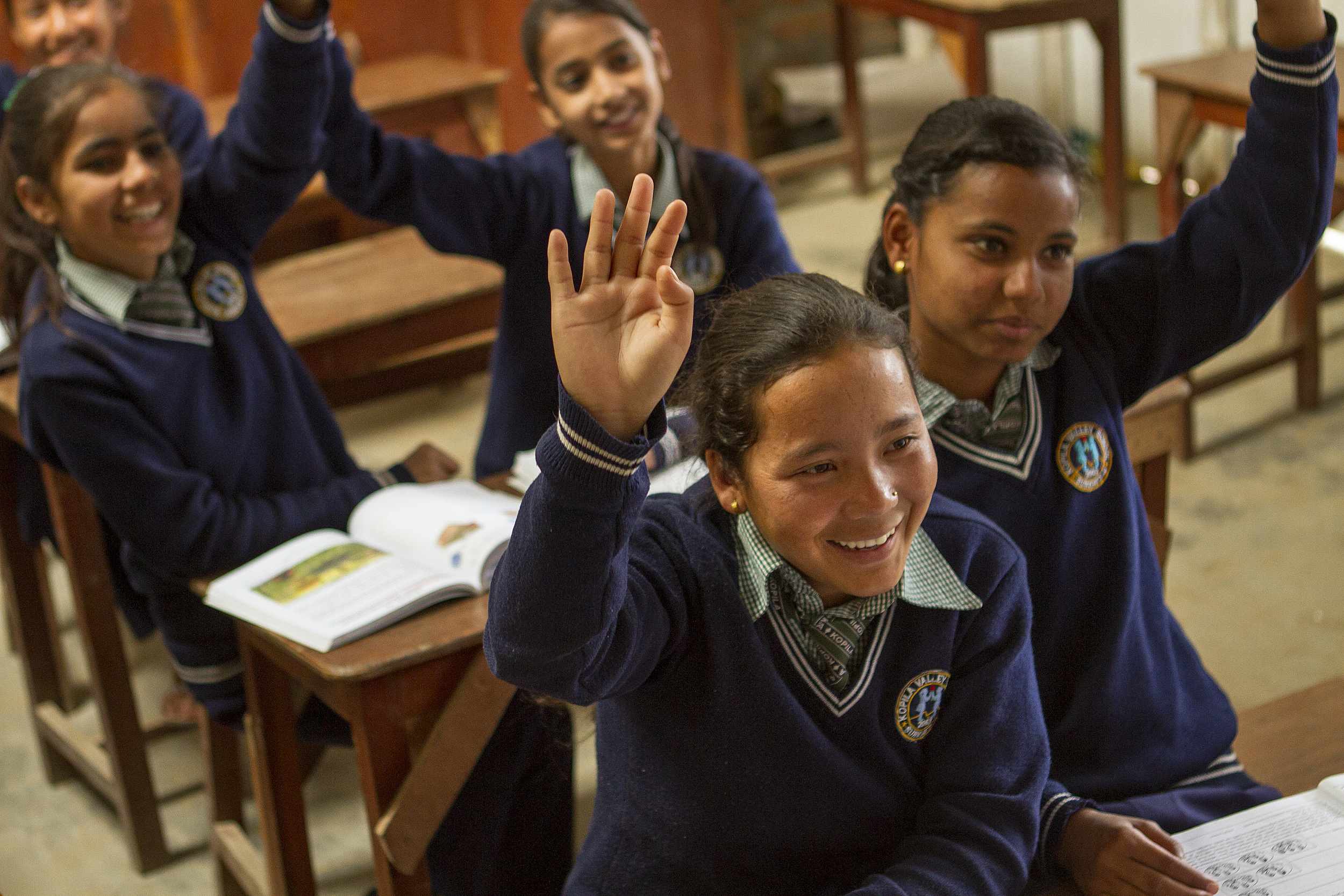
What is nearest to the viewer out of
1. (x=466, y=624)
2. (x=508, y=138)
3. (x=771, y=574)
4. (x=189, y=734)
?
(x=771, y=574)

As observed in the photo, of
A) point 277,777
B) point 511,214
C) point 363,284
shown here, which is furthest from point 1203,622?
→ point 363,284

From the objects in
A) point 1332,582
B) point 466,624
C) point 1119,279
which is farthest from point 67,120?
point 1332,582

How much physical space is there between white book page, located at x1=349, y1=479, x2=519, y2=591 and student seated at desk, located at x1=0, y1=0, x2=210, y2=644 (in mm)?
887

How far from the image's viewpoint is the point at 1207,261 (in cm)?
140

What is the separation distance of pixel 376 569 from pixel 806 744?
2.15ft

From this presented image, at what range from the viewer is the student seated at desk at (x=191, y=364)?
184 cm

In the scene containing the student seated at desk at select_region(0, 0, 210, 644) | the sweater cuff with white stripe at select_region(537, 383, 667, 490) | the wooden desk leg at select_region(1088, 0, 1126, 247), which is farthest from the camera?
the wooden desk leg at select_region(1088, 0, 1126, 247)

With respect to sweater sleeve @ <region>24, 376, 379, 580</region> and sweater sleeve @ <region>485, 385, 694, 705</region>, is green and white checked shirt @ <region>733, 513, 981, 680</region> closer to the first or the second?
sweater sleeve @ <region>485, 385, 694, 705</region>

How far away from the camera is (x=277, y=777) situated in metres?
1.81

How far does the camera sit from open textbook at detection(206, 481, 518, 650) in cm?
151

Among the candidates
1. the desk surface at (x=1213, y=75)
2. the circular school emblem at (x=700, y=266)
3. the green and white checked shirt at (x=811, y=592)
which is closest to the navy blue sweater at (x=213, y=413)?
the circular school emblem at (x=700, y=266)

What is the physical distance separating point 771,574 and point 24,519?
1765 mm

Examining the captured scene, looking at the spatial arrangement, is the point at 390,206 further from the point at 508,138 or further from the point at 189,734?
the point at 508,138

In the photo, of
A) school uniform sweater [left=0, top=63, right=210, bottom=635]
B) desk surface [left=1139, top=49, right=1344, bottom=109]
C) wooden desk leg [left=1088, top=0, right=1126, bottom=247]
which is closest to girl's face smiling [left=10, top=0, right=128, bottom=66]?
school uniform sweater [left=0, top=63, right=210, bottom=635]
